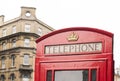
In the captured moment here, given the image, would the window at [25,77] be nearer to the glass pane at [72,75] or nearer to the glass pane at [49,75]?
the glass pane at [49,75]

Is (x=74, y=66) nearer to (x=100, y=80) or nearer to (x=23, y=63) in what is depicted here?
(x=100, y=80)

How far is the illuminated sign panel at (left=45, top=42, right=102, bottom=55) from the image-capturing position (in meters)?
6.43

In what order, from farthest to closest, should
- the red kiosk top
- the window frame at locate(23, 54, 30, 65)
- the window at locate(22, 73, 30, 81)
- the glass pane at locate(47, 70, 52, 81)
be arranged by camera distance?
the window frame at locate(23, 54, 30, 65) < the window at locate(22, 73, 30, 81) < the glass pane at locate(47, 70, 52, 81) < the red kiosk top

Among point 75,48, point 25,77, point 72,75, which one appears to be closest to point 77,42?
point 75,48

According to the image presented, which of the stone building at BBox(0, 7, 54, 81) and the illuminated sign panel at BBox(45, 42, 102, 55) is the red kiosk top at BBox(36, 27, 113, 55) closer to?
the illuminated sign panel at BBox(45, 42, 102, 55)

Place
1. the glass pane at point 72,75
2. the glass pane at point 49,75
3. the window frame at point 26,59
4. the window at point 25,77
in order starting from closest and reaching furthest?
1. the glass pane at point 72,75
2. the glass pane at point 49,75
3. the window at point 25,77
4. the window frame at point 26,59

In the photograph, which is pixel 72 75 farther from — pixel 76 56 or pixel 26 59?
pixel 26 59

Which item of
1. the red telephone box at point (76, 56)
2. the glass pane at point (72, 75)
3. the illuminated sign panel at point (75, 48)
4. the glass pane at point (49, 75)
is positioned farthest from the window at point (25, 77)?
the glass pane at point (72, 75)

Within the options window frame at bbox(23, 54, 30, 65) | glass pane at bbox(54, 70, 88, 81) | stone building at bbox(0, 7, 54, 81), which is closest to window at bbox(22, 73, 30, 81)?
stone building at bbox(0, 7, 54, 81)

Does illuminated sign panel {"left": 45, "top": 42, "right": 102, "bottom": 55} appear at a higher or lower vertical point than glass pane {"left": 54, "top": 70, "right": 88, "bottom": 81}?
higher

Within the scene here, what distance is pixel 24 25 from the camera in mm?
51312

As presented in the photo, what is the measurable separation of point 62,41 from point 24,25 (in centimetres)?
4485

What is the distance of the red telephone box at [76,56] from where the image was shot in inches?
247

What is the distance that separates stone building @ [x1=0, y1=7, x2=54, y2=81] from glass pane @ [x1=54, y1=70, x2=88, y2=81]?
4363 cm
